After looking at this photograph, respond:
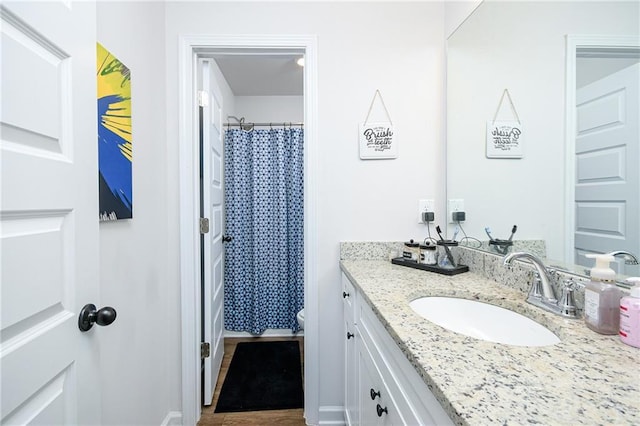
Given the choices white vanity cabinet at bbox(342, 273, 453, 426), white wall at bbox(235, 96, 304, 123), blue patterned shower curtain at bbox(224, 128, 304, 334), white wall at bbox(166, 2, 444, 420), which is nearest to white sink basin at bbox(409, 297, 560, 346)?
white vanity cabinet at bbox(342, 273, 453, 426)

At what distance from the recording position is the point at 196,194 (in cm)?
149

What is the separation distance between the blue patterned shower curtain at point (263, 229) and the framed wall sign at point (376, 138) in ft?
3.47

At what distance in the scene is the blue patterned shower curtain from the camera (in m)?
2.42

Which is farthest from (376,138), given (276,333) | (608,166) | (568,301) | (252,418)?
(276,333)

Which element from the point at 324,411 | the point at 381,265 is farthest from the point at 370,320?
the point at 324,411

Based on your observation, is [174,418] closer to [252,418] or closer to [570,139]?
[252,418]

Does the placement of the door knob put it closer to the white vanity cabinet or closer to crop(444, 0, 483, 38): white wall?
the white vanity cabinet

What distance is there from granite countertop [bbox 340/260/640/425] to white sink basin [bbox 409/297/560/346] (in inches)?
1.6

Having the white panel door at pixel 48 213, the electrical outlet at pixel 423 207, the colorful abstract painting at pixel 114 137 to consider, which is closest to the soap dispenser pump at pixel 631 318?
the electrical outlet at pixel 423 207

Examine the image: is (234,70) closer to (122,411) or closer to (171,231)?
(171,231)

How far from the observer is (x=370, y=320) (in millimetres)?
944

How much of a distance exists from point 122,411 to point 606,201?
5.82ft

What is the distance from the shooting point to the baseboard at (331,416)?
4.92 ft

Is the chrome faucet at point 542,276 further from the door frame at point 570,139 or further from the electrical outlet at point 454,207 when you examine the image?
Answer: the electrical outlet at point 454,207
